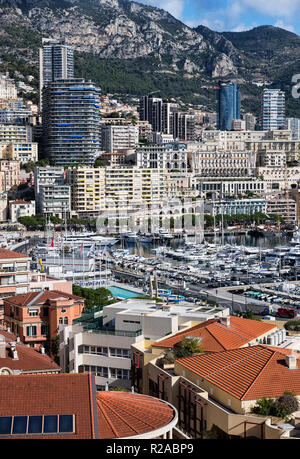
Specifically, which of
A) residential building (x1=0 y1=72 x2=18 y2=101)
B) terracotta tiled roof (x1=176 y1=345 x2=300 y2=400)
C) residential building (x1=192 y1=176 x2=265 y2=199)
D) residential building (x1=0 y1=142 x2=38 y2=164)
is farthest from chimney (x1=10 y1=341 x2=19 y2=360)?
residential building (x1=0 y1=72 x2=18 y2=101)

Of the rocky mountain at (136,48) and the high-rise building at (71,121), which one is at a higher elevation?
the rocky mountain at (136,48)

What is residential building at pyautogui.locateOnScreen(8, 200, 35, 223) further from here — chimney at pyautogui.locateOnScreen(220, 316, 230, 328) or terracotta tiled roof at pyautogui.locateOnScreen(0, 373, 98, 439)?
terracotta tiled roof at pyautogui.locateOnScreen(0, 373, 98, 439)

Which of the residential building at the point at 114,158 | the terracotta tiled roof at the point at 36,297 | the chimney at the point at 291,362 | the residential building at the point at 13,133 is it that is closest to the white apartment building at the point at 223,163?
the residential building at the point at 114,158

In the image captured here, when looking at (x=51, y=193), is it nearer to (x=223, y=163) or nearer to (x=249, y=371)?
(x=223, y=163)

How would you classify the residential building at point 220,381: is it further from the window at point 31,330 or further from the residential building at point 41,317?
the window at point 31,330

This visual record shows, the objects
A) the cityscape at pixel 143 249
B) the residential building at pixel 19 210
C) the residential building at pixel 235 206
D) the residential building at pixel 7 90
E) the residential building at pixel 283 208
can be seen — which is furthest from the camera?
the residential building at pixel 7 90

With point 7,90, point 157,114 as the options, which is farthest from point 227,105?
point 7,90
